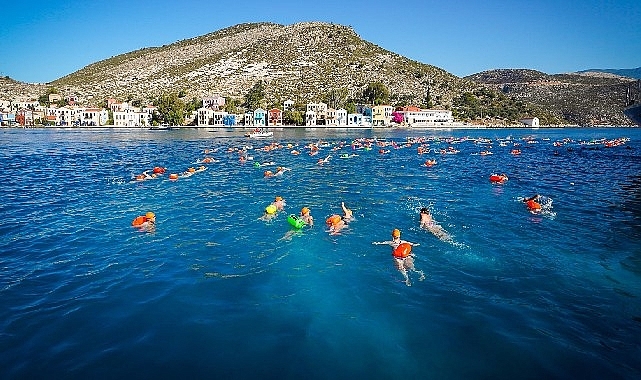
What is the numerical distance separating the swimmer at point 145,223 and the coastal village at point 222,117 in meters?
119

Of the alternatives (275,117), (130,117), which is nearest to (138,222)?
(275,117)

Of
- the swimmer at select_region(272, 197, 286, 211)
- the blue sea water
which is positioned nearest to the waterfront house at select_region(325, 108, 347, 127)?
the blue sea water

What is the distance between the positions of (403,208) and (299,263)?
388 inches

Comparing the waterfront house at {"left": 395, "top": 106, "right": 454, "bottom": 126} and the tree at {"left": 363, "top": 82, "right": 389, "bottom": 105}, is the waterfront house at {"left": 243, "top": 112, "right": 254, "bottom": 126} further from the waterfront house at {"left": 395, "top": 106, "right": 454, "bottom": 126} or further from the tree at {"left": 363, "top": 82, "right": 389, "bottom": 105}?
the waterfront house at {"left": 395, "top": 106, "right": 454, "bottom": 126}

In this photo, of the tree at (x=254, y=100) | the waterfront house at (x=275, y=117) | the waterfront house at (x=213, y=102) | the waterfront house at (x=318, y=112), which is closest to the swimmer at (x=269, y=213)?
the waterfront house at (x=275, y=117)

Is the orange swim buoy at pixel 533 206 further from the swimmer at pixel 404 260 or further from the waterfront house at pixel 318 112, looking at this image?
the waterfront house at pixel 318 112

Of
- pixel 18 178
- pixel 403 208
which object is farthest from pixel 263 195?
pixel 18 178

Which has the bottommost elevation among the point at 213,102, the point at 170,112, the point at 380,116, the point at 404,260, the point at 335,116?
the point at 404,260

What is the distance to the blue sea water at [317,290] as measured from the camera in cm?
908

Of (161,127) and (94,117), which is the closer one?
(161,127)

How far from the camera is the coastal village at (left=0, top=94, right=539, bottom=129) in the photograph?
139500 mm

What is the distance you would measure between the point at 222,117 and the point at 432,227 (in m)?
133

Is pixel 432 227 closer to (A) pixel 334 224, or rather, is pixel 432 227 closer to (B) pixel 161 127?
(A) pixel 334 224

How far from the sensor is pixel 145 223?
19438mm
